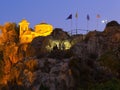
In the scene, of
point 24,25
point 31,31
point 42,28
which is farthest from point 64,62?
point 24,25

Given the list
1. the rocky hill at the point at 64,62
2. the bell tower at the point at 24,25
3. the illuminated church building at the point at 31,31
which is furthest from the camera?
the bell tower at the point at 24,25

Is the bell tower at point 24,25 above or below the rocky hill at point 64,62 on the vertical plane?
above

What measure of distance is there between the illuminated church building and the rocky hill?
5.05 metres

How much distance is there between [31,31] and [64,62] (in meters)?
25.4

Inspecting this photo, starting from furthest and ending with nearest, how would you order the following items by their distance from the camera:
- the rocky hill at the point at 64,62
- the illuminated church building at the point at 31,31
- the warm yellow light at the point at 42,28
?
the warm yellow light at the point at 42,28
the illuminated church building at the point at 31,31
the rocky hill at the point at 64,62

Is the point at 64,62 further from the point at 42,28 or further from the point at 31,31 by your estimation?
the point at 31,31

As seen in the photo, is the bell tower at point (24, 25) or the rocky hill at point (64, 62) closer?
the rocky hill at point (64, 62)

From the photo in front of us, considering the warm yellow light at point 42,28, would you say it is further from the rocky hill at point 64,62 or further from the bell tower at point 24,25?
the rocky hill at point 64,62

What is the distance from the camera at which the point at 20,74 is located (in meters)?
53.0

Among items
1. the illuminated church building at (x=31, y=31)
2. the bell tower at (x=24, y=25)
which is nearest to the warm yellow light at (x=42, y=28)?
the illuminated church building at (x=31, y=31)

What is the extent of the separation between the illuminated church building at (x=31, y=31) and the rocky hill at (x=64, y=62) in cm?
505

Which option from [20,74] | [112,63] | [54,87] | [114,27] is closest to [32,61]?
[20,74]

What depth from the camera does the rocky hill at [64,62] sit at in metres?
48.6

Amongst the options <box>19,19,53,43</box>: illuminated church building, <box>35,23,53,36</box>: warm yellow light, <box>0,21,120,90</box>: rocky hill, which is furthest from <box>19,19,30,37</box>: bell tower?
<box>0,21,120,90</box>: rocky hill
